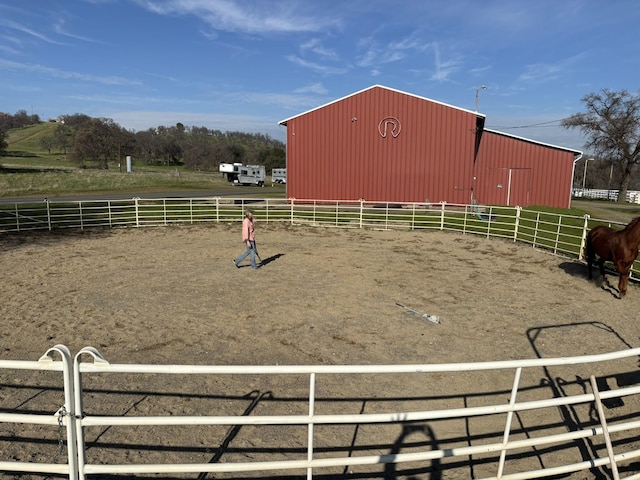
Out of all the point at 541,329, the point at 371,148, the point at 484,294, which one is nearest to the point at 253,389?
the point at 541,329

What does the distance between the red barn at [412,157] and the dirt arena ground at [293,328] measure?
1107cm

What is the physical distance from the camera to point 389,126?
2419 cm

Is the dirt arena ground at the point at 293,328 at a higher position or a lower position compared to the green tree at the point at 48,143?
lower

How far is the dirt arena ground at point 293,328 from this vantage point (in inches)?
155

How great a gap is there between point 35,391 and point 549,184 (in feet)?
89.7

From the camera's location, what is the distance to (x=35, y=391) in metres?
4.65

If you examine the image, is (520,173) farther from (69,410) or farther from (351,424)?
(69,410)

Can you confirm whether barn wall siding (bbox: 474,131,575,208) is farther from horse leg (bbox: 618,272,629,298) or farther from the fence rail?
horse leg (bbox: 618,272,629,298)

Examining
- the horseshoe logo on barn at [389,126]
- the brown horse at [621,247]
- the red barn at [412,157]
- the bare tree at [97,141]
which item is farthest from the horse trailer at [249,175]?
the brown horse at [621,247]

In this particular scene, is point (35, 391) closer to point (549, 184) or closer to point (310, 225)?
point (310, 225)

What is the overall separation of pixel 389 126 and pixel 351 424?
72.1ft

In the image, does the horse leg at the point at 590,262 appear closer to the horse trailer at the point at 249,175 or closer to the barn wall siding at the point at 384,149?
Result: the barn wall siding at the point at 384,149

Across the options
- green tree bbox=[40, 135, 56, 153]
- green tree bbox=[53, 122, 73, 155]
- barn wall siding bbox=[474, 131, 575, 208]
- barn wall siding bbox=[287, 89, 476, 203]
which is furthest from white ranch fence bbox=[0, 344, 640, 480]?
green tree bbox=[40, 135, 56, 153]

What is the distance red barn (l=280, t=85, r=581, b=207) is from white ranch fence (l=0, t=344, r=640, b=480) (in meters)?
19.5
